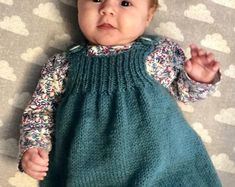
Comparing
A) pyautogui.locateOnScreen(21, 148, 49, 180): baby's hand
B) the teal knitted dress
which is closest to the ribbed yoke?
the teal knitted dress

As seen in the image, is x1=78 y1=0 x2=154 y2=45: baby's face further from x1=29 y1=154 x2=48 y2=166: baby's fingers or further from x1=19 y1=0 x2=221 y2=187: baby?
x1=29 y1=154 x2=48 y2=166: baby's fingers

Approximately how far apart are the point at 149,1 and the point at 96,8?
0.13 meters

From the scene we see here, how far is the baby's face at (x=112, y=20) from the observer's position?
3.71 feet

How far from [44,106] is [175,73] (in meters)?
0.32

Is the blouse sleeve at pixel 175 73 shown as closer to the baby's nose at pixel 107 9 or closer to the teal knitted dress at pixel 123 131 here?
the teal knitted dress at pixel 123 131

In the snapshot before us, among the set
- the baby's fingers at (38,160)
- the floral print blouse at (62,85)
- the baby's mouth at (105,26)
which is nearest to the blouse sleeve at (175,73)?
the floral print blouse at (62,85)

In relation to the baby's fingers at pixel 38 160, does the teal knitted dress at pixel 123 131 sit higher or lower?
higher

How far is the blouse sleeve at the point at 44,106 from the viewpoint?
118cm

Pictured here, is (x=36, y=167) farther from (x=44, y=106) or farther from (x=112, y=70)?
(x=112, y=70)

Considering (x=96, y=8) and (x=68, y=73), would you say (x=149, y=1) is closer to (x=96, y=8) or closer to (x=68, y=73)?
(x=96, y=8)

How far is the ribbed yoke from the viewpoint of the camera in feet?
3.70

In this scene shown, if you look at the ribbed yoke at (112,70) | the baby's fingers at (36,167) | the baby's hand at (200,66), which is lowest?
the baby's fingers at (36,167)

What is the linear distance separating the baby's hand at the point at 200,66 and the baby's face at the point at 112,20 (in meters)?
0.14

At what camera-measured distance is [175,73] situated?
46.6 inches
